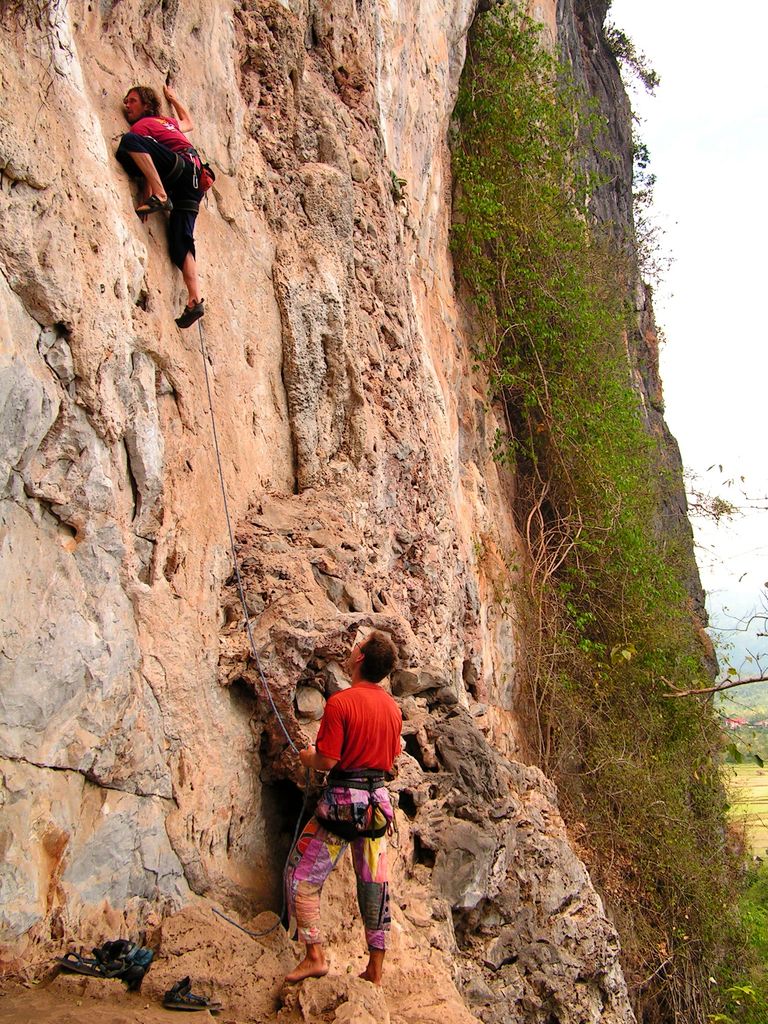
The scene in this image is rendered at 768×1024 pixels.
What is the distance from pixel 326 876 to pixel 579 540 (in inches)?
274

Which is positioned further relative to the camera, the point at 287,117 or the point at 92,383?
the point at 287,117

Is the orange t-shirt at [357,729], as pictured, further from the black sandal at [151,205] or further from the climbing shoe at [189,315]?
the black sandal at [151,205]

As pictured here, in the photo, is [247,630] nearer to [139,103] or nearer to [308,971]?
[308,971]

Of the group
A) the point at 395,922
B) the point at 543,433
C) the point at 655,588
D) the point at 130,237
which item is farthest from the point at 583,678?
the point at 130,237

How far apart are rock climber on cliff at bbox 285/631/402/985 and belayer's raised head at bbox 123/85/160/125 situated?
3.03 metres

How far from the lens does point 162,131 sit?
4.65 metres

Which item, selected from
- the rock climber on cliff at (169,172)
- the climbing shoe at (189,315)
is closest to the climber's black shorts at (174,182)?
the rock climber on cliff at (169,172)

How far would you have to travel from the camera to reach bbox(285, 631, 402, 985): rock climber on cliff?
3.89 metres

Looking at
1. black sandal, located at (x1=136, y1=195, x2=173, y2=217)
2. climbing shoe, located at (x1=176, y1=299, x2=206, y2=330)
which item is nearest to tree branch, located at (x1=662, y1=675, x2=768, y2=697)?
climbing shoe, located at (x1=176, y1=299, x2=206, y2=330)

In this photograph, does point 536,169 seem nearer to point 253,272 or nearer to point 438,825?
Result: point 253,272

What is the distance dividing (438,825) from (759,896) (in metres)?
11.8

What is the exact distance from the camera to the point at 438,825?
500 cm

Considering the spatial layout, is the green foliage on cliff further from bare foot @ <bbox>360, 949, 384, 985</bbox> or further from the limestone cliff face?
bare foot @ <bbox>360, 949, 384, 985</bbox>

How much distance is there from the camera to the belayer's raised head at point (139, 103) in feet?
15.4
